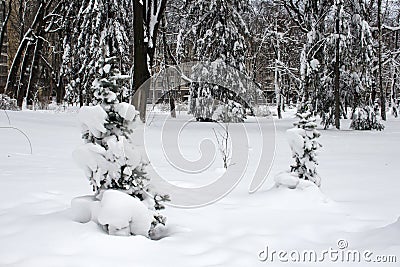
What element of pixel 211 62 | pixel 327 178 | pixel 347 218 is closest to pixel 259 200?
pixel 347 218

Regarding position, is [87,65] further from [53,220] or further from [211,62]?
[53,220]

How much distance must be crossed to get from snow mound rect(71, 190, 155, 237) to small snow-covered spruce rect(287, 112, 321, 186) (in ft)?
6.26

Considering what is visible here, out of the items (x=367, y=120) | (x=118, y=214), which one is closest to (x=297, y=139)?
(x=118, y=214)

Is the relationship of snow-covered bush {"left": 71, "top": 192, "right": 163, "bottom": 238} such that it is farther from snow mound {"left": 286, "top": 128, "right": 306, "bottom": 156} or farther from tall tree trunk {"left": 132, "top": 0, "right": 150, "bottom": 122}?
tall tree trunk {"left": 132, "top": 0, "right": 150, "bottom": 122}

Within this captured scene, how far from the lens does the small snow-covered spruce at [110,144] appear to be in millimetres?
2836

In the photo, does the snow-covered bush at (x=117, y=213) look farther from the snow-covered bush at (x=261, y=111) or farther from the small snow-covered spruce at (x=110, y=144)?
the snow-covered bush at (x=261, y=111)

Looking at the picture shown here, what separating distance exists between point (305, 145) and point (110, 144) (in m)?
2.16

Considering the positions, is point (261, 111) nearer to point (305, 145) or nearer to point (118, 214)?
point (305, 145)

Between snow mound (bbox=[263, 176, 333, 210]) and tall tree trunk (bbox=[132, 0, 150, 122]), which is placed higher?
tall tree trunk (bbox=[132, 0, 150, 122])

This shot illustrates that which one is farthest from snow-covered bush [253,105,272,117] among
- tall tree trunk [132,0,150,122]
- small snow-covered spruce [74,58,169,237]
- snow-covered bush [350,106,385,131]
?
small snow-covered spruce [74,58,169,237]

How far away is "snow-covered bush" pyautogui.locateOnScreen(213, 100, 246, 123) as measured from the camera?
1695 cm

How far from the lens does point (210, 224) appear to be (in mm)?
3404

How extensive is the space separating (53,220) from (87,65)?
1513cm

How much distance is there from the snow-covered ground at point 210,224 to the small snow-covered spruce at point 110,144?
1.07 ft
